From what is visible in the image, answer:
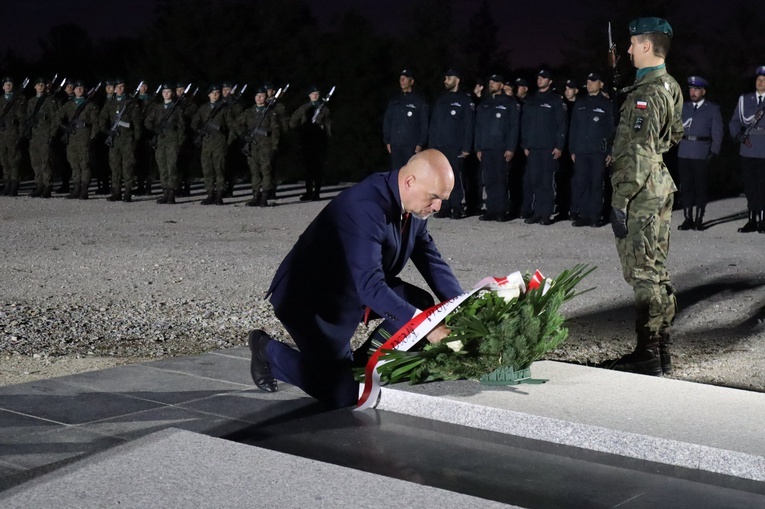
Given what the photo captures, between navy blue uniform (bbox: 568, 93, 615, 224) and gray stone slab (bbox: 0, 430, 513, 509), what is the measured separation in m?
11.3

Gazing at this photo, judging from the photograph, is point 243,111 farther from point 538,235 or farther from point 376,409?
point 376,409

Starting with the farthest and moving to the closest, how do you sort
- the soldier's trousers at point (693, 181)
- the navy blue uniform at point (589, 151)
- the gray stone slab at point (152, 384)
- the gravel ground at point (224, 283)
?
the navy blue uniform at point (589, 151) < the soldier's trousers at point (693, 181) < the gravel ground at point (224, 283) < the gray stone slab at point (152, 384)

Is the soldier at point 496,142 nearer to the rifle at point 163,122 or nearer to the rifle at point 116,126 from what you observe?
the rifle at point 163,122

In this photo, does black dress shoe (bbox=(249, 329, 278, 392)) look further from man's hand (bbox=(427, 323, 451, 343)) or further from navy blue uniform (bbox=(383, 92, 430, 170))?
navy blue uniform (bbox=(383, 92, 430, 170))

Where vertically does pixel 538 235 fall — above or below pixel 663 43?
below

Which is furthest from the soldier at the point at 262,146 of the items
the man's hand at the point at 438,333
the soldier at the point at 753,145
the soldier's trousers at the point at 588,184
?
the man's hand at the point at 438,333

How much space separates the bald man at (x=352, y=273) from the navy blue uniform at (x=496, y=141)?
10493mm

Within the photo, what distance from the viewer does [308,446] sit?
5012 mm

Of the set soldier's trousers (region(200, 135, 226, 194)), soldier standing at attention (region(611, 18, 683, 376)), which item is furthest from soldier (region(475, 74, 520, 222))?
soldier standing at attention (region(611, 18, 683, 376))

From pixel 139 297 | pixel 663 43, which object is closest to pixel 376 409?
pixel 663 43

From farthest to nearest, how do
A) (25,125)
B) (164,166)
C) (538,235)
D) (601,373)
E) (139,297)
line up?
(25,125) < (164,166) < (538,235) < (139,297) < (601,373)

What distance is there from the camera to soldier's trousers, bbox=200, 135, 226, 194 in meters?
19.4

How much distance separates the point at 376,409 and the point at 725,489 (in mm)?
1727

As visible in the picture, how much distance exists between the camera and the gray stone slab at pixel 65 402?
5398 mm
